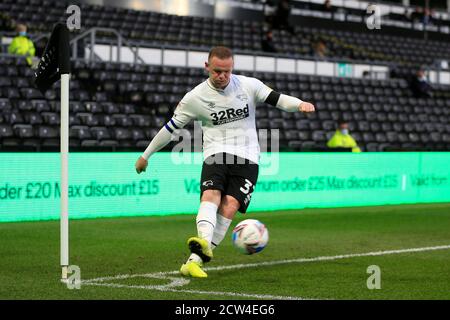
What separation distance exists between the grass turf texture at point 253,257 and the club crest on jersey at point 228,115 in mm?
1520

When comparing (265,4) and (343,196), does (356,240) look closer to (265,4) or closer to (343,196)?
(343,196)

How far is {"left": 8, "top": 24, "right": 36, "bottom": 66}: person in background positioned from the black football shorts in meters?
13.4

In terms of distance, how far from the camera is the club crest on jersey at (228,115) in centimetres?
908

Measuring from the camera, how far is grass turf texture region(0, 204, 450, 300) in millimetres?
8023

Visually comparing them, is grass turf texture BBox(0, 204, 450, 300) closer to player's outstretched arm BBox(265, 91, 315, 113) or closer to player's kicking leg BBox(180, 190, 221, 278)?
player's kicking leg BBox(180, 190, 221, 278)

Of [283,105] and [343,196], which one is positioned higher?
[283,105]

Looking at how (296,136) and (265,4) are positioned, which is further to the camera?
(265,4)

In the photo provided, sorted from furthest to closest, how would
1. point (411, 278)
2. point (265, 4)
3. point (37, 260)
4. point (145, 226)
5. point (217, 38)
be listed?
1. point (265, 4)
2. point (217, 38)
3. point (145, 226)
4. point (37, 260)
5. point (411, 278)

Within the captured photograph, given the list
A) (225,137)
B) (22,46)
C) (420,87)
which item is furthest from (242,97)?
(420,87)

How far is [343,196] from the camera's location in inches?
814

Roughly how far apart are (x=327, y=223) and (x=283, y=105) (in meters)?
7.32

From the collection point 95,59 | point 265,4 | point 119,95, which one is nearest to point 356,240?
point 119,95

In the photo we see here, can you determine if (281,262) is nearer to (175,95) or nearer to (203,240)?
(203,240)

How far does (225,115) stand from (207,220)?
3.46ft
